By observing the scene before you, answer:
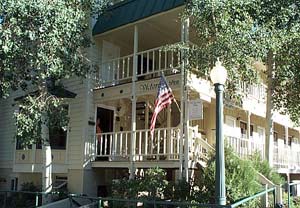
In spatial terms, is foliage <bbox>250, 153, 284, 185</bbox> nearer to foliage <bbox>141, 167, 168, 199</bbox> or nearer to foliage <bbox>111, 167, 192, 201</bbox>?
foliage <bbox>111, 167, 192, 201</bbox>

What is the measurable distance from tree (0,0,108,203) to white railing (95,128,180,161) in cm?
259

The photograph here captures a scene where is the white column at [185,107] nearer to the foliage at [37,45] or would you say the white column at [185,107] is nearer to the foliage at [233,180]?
the foliage at [233,180]

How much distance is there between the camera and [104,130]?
17438 millimetres

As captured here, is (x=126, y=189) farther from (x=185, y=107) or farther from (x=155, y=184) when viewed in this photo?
Answer: (x=185, y=107)

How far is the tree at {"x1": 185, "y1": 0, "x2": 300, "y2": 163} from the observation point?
10.7 metres

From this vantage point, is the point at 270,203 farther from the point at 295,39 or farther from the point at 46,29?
the point at 46,29

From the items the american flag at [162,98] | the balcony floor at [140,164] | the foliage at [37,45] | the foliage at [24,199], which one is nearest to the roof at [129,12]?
the foliage at [37,45]

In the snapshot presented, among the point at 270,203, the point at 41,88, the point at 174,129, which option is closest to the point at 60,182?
the point at 41,88

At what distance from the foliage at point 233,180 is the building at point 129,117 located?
50.9 inches

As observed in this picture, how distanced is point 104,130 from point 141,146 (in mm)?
2715

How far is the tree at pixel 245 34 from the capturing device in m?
10.7

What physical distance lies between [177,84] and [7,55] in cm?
529

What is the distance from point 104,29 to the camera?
16203mm

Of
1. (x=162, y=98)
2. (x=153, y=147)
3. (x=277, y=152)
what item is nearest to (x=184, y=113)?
(x=162, y=98)
